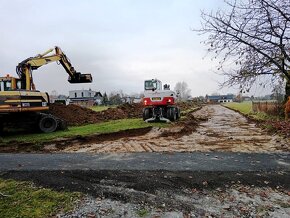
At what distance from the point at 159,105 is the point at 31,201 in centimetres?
1306

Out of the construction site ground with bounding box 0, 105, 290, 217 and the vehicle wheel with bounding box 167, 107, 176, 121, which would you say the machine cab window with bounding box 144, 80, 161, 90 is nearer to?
the vehicle wheel with bounding box 167, 107, 176, 121

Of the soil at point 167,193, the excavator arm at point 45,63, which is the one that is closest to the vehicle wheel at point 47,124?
the excavator arm at point 45,63

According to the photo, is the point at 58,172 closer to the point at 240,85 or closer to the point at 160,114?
the point at 240,85

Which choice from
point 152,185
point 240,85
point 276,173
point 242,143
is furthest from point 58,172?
→ point 240,85

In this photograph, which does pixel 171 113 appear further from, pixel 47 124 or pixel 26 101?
pixel 26 101

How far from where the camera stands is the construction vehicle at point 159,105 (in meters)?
16.8

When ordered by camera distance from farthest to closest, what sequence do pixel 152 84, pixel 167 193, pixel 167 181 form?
1. pixel 152 84
2. pixel 167 181
3. pixel 167 193

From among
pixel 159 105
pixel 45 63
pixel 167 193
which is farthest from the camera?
pixel 159 105

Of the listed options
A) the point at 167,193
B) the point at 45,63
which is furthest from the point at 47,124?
the point at 167,193

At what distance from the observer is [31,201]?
452cm

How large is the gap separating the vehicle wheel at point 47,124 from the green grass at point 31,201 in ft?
29.4

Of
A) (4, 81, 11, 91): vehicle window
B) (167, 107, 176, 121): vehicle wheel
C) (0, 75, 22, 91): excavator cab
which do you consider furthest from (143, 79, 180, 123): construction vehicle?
(4, 81, 11, 91): vehicle window

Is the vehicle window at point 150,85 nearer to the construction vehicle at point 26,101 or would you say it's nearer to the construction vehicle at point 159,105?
the construction vehicle at point 159,105

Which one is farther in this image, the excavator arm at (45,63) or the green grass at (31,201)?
the excavator arm at (45,63)
